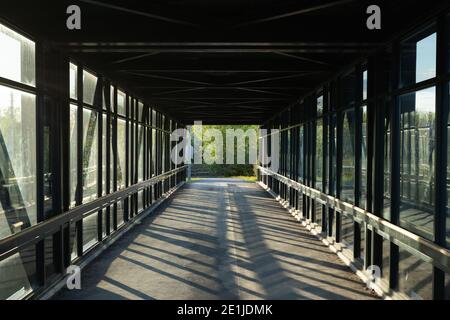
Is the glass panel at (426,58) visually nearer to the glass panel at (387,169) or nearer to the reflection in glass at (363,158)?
the glass panel at (387,169)

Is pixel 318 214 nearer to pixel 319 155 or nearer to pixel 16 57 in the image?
pixel 319 155

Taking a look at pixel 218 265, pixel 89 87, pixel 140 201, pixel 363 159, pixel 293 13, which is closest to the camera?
pixel 293 13

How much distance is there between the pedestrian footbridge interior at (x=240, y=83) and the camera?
5695 millimetres

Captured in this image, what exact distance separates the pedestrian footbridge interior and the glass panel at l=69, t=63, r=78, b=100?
0.16 feet

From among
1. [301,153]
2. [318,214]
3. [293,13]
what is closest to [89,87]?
[293,13]

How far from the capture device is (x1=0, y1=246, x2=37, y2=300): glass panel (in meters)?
5.61

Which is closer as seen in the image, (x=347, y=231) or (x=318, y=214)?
(x=347, y=231)

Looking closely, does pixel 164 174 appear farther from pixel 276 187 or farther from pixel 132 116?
pixel 132 116

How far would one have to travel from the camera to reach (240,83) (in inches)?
465

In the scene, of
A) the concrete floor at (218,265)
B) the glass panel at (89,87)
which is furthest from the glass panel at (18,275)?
the glass panel at (89,87)

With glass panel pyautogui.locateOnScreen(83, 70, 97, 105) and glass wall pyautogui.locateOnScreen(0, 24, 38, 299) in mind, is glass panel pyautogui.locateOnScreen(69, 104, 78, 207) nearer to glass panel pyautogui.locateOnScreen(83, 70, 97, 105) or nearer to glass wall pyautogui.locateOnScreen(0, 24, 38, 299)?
glass panel pyautogui.locateOnScreen(83, 70, 97, 105)

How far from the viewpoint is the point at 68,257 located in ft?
25.3

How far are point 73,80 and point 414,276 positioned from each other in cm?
594

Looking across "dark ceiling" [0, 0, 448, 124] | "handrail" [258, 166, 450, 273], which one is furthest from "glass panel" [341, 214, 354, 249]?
"dark ceiling" [0, 0, 448, 124]
